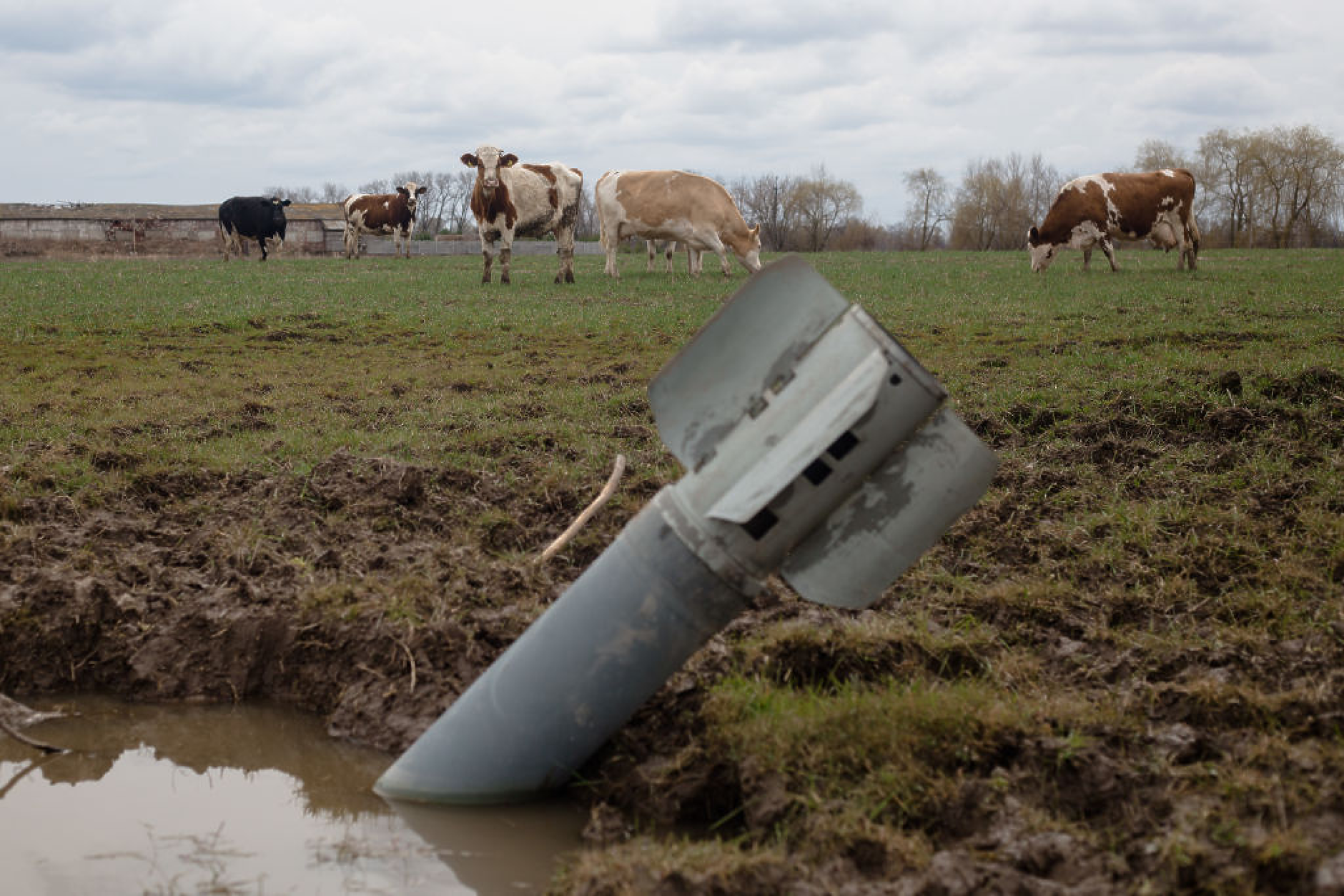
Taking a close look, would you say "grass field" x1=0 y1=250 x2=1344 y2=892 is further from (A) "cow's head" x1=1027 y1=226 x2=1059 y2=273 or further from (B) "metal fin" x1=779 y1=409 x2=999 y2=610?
(A) "cow's head" x1=1027 y1=226 x2=1059 y2=273

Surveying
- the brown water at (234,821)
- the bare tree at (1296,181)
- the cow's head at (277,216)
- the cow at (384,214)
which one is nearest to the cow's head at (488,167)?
the brown water at (234,821)

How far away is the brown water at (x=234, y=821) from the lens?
340 cm

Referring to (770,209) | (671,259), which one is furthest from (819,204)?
(671,259)

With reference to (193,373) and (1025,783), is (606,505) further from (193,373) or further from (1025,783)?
(193,373)

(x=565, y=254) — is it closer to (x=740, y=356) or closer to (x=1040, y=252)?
(x=1040, y=252)

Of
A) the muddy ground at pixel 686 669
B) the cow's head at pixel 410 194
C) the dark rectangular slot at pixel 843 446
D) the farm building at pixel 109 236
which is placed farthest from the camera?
the farm building at pixel 109 236

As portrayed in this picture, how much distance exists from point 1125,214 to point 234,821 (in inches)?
846

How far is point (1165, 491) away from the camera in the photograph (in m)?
6.06

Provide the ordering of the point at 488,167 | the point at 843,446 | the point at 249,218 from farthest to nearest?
1. the point at 249,218
2. the point at 488,167
3. the point at 843,446

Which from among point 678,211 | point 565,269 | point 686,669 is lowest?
point 686,669

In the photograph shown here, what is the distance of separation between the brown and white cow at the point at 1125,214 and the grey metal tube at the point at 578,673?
20410 millimetres

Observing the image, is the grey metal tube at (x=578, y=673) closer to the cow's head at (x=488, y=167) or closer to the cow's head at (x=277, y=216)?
the cow's head at (x=488, y=167)

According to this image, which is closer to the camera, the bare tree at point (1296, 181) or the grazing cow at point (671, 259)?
the grazing cow at point (671, 259)

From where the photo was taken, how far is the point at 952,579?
16.9 ft
